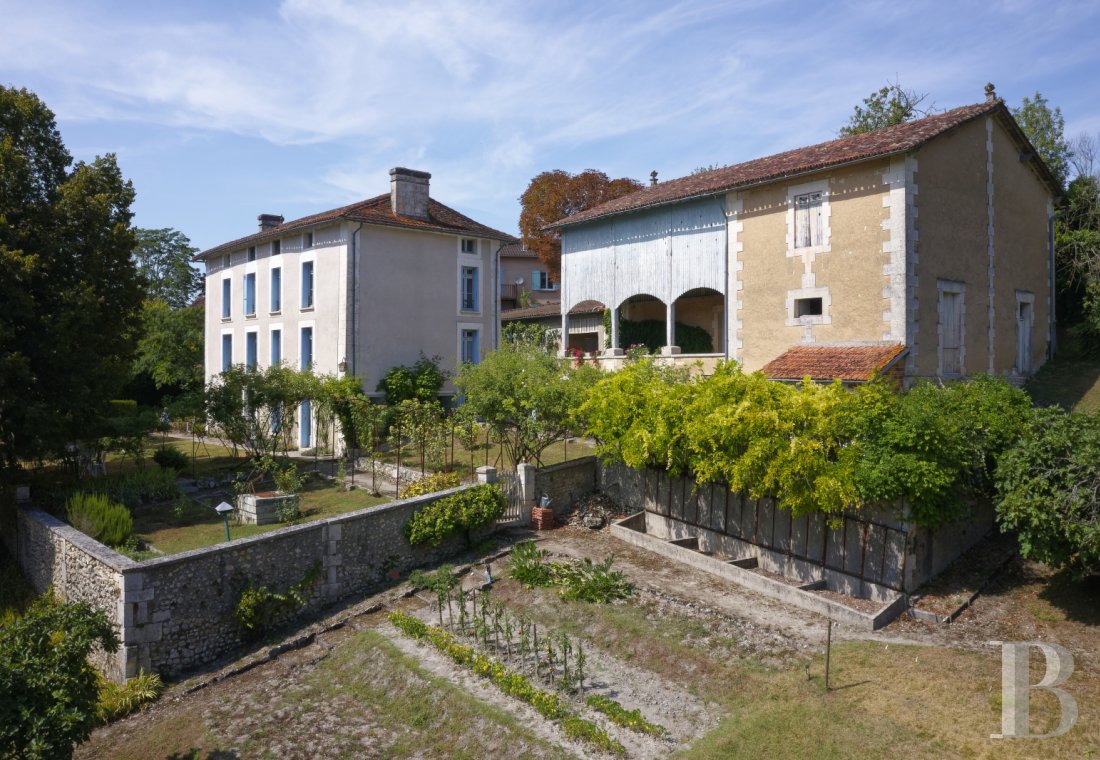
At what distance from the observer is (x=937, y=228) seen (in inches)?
667

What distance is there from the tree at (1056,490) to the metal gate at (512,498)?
949 centimetres

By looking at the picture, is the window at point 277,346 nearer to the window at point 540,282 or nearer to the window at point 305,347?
the window at point 305,347

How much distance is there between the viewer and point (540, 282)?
44.8 meters

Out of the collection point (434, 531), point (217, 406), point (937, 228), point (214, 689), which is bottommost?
point (214, 689)

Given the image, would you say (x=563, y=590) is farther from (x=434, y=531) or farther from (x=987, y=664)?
(x=987, y=664)

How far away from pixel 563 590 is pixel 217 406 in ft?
45.6

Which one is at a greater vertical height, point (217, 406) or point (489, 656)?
point (217, 406)

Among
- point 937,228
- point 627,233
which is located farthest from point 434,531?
point 937,228

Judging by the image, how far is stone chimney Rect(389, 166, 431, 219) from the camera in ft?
84.6

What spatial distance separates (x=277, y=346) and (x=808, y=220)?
19.8 metres

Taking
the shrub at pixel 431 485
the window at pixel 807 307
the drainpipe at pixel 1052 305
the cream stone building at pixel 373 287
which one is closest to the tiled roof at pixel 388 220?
the cream stone building at pixel 373 287

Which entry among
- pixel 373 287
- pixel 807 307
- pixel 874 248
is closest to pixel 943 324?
pixel 874 248

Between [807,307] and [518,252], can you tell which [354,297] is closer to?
[807,307]

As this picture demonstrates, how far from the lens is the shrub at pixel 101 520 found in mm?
15289
